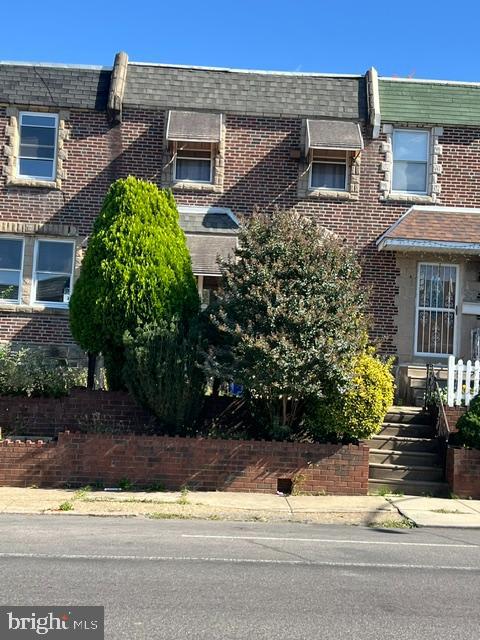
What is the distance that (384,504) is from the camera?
10.9 m

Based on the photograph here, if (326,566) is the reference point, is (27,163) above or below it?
above

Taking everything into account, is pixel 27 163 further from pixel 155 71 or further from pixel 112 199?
pixel 112 199

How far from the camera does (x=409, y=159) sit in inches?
674

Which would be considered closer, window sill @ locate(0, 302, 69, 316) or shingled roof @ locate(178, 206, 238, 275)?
shingled roof @ locate(178, 206, 238, 275)

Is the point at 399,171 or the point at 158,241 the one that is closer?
the point at 158,241

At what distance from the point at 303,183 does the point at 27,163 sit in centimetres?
639

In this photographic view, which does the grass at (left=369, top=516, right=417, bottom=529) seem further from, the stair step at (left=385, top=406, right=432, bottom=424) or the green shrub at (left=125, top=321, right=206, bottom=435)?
the stair step at (left=385, top=406, right=432, bottom=424)

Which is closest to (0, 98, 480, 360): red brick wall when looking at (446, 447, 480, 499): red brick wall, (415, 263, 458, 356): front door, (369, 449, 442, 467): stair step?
(415, 263, 458, 356): front door

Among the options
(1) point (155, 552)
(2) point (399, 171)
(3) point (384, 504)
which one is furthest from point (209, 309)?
(2) point (399, 171)

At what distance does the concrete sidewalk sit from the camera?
990 centimetres

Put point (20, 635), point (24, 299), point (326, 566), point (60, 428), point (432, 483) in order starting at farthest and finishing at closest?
1. point (24, 299)
2. point (60, 428)
3. point (432, 483)
4. point (326, 566)
5. point (20, 635)

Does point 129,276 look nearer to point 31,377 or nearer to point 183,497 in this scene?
point 31,377

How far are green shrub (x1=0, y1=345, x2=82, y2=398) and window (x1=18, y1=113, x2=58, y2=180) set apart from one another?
17.3 feet

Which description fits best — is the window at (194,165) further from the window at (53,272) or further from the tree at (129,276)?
the tree at (129,276)
